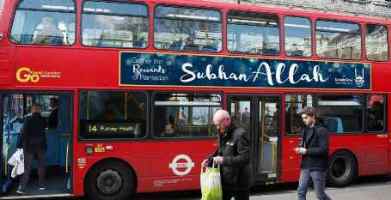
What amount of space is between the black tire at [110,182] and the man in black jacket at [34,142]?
2.85 ft

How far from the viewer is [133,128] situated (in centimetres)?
1044

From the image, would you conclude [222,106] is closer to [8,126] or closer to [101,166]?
[101,166]

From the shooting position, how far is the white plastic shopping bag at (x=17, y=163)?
32.8 feet

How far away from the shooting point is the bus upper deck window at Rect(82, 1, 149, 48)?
10.2 m

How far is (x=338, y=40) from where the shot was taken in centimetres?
1268

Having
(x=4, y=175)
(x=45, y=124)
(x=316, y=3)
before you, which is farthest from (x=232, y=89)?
(x=316, y=3)

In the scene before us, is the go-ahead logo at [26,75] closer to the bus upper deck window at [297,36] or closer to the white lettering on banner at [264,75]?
the white lettering on banner at [264,75]

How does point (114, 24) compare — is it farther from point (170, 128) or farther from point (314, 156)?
point (314, 156)

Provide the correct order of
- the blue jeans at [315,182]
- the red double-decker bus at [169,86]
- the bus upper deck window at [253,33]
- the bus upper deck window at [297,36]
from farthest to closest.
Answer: the bus upper deck window at [297,36] → the bus upper deck window at [253,33] → the red double-decker bus at [169,86] → the blue jeans at [315,182]

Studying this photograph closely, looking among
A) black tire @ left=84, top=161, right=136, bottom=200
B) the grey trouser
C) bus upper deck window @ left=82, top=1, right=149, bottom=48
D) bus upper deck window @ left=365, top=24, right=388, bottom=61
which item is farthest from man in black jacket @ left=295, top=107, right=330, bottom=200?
bus upper deck window @ left=365, top=24, right=388, bottom=61

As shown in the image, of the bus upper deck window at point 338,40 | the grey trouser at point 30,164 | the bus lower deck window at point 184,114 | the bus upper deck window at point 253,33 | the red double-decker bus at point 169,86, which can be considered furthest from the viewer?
the bus upper deck window at point 338,40

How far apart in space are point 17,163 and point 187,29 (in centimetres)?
392

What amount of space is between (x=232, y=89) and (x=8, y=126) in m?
4.20

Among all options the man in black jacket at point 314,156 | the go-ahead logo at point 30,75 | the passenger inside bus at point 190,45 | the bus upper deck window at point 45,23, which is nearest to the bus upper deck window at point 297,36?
the passenger inside bus at point 190,45
